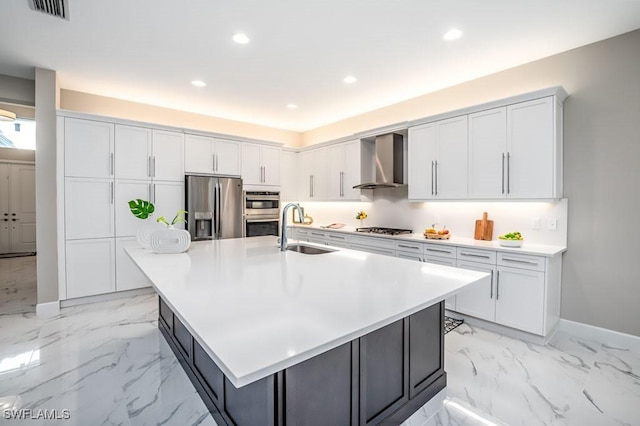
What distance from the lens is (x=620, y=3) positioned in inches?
89.4

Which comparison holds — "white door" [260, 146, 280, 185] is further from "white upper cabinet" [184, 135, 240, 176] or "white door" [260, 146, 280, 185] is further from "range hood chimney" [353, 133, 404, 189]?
"range hood chimney" [353, 133, 404, 189]

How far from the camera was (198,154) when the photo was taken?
4566mm

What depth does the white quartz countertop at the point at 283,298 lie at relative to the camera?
89 centimetres

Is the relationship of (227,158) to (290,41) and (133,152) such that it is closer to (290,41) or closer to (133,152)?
(133,152)

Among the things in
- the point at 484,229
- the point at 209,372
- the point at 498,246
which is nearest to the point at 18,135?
the point at 209,372

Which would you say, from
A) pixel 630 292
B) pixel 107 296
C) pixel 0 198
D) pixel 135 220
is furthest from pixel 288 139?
pixel 0 198

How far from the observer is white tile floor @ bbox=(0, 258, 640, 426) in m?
1.85

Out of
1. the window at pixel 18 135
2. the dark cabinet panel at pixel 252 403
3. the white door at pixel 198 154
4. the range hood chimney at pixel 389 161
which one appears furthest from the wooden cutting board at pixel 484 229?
the window at pixel 18 135

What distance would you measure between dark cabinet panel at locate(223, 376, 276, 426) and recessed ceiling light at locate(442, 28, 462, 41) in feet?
9.76

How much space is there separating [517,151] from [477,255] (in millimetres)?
1115

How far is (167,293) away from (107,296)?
3354 millimetres

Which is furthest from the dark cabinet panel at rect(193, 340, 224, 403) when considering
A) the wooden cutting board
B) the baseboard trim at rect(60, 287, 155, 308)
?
the wooden cutting board

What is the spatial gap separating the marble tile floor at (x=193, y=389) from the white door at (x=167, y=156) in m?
2.10

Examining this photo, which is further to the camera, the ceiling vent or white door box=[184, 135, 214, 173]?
white door box=[184, 135, 214, 173]
